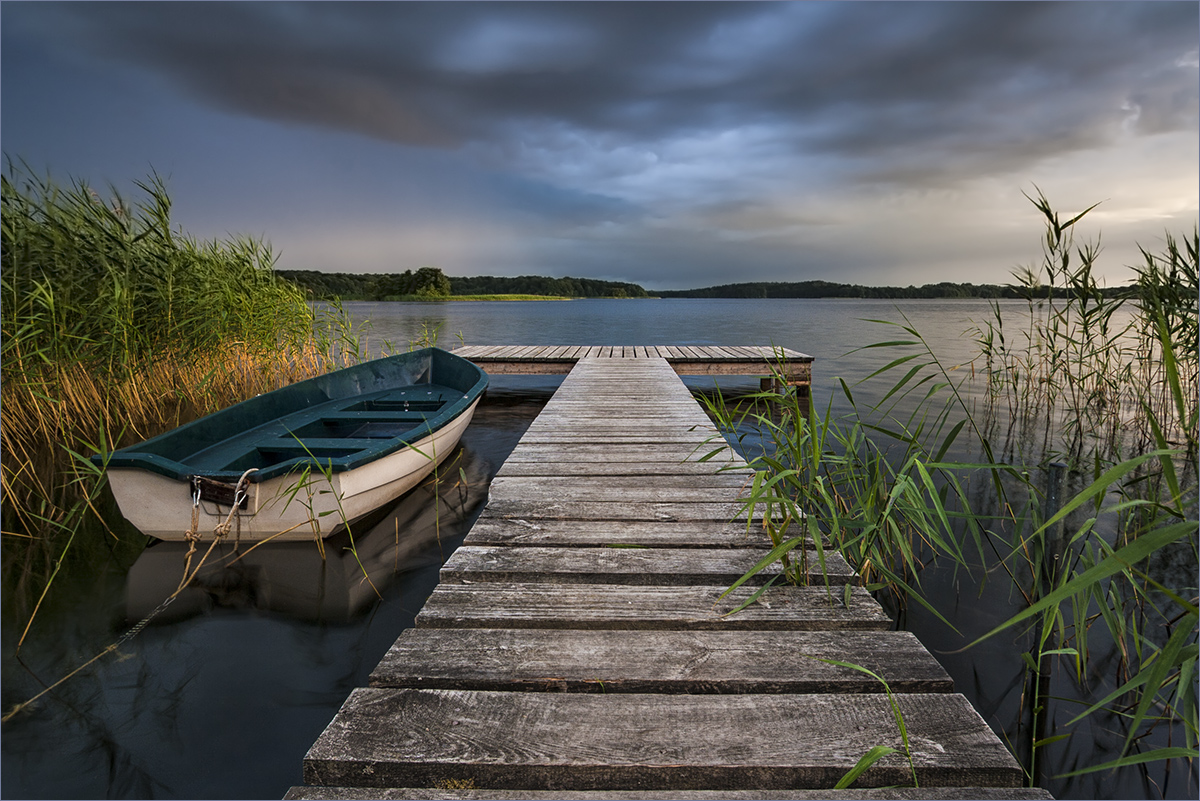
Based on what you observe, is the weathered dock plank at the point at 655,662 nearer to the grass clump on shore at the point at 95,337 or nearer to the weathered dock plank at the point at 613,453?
the weathered dock plank at the point at 613,453

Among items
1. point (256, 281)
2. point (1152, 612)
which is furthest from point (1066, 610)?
point (256, 281)

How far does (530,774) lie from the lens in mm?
1201

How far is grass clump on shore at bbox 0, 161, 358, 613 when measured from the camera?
13.9 ft

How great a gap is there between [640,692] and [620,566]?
0.63m

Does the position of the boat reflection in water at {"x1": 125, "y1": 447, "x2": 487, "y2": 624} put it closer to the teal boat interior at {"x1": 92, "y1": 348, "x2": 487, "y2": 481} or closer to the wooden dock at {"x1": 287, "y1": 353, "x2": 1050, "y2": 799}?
the teal boat interior at {"x1": 92, "y1": 348, "x2": 487, "y2": 481}

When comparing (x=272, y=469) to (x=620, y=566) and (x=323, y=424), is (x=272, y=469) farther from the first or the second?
(x=620, y=566)

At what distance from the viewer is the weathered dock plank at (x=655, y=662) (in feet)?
4.74

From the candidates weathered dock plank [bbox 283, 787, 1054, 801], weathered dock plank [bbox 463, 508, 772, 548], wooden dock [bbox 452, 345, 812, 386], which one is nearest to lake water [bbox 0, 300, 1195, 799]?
weathered dock plank [bbox 463, 508, 772, 548]

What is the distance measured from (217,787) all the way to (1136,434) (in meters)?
8.88

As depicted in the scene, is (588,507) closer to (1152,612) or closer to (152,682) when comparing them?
(152,682)

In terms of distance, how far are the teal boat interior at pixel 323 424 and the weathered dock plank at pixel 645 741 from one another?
6.15 feet

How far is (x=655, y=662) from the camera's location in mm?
1530

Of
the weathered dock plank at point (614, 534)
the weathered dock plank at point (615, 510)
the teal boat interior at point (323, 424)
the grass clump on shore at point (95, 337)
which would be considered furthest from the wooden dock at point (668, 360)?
the weathered dock plank at point (614, 534)

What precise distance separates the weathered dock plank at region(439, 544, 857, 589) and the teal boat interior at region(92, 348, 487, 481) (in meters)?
1.24
